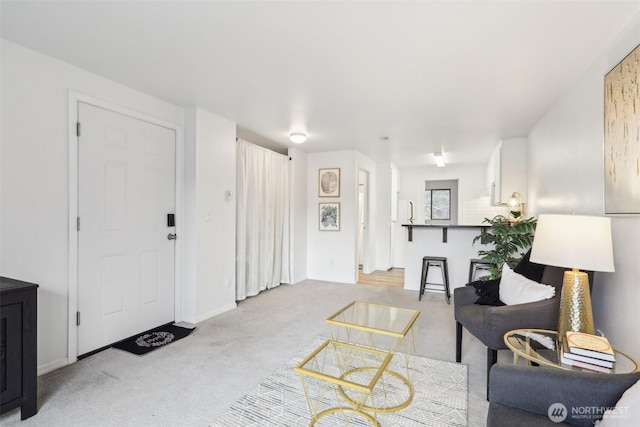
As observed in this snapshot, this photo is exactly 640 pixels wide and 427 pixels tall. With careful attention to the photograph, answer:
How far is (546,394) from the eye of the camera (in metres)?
1.21

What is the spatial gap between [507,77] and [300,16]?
177 cm

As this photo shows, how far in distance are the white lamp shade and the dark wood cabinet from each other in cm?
Result: 296

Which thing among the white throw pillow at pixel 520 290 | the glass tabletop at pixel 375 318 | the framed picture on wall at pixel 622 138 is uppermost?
the framed picture on wall at pixel 622 138

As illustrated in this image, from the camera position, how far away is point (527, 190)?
4332 mm

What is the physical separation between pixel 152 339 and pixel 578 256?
3.25m

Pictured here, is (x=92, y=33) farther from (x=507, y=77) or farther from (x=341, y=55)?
(x=507, y=77)

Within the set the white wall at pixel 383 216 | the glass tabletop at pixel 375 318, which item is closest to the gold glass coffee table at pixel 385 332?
the glass tabletop at pixel 375 318

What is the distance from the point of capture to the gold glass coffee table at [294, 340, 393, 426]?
1.53 metres

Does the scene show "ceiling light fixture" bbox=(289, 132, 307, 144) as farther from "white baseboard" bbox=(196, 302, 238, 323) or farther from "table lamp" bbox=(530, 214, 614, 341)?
"table lamp" bbox=(530, 214, 614, 341)

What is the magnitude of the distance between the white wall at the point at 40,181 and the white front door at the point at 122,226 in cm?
14

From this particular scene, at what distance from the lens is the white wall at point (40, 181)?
2092 millimetres

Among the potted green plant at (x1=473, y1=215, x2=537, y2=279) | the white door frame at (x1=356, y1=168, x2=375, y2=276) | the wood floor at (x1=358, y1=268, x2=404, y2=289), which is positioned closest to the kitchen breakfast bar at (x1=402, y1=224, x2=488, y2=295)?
the wood floor at (x1=358, y1=268, x2=404, y2=289)

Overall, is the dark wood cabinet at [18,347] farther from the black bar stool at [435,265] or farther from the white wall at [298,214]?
the black bar stool at [435,265]

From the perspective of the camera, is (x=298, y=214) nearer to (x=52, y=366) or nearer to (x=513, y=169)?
(x=513, y=169)
